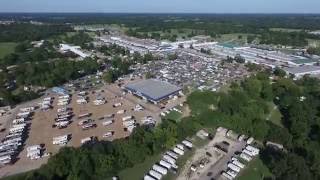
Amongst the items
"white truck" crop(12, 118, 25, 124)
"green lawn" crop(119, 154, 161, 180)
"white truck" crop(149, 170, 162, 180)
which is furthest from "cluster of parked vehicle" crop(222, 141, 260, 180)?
"white truck" crop(12, 118, 25, 124)

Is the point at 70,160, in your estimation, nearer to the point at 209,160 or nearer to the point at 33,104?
the point at 209,160

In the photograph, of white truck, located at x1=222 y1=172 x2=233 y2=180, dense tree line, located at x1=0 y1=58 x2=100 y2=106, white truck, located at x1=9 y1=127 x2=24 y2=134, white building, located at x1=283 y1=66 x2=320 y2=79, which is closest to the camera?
white truck, located at x1=222 y1=172 x2=233 y2=180

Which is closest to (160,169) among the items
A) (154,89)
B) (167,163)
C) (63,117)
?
(167,163)

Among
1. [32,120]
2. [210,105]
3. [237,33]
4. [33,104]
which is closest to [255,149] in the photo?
[210,105]

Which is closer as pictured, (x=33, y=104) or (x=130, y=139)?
(x=130, y=139)

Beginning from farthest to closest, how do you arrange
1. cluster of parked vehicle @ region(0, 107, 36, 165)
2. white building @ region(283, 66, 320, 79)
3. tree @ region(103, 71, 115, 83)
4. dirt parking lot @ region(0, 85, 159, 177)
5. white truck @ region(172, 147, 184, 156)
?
white building @ region(283, 66, 320, 79), tree @ region(103, 71, 115, 83), white truck @ region(172, 147, 184, 156), cluster of parked vehicle @ region(0, 107, 36, 165), dirt parking lot @ region(0, 85, 159, 177)

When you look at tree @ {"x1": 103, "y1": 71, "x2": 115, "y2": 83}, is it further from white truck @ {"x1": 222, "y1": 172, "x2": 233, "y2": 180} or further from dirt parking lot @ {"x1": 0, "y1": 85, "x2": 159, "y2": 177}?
white truck @ {"x1": 222, "y1": 172, "x2": 233, "y2": 180}

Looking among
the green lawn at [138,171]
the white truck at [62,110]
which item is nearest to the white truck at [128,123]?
the green lawn at [138,171]
